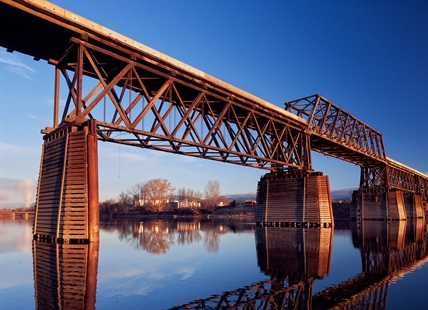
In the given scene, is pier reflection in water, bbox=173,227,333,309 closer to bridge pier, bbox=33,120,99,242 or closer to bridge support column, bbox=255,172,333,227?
bridge pier, bbox=33,120,99,242

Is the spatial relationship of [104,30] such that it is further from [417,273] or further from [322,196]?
[322,196]

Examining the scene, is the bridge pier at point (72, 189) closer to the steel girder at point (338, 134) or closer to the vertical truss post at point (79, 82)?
the vertical truss post at point (79, 82)

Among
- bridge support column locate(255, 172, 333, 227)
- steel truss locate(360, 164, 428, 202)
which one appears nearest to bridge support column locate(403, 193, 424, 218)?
steel truss locate(360, 164, 428, 202)

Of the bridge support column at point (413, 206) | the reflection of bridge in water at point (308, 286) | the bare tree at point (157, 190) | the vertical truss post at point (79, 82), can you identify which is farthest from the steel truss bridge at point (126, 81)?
the bare tree at point (157, 190)

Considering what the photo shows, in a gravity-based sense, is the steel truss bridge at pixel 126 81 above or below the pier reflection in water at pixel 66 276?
above

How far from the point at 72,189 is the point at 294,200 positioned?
3277 cm

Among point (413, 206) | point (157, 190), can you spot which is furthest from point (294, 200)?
point (157, 190)

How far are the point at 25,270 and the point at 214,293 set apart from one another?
9.64 meters

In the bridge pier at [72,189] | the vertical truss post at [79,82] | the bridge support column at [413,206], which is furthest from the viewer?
the bridge support column at [413,206]

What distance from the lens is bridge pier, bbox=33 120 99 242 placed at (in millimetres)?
21688

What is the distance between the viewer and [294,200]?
4778 centimetres

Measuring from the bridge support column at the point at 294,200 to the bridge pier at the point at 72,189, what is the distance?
31.5 meters

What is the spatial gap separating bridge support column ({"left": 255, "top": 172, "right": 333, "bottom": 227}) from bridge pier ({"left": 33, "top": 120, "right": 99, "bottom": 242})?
3153 cm

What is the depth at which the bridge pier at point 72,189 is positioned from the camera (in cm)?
2169
